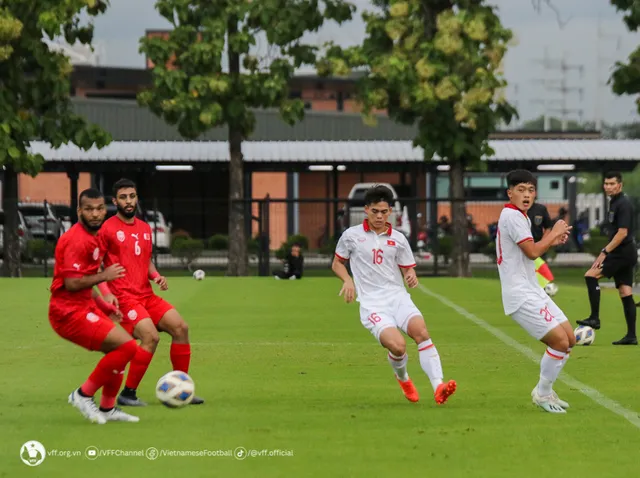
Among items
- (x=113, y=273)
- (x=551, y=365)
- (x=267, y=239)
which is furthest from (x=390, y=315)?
(x=267, y=239)

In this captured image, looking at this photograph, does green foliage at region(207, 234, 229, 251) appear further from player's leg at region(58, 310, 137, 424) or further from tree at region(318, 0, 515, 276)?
player's leg at region(58, 310, 137, 424)

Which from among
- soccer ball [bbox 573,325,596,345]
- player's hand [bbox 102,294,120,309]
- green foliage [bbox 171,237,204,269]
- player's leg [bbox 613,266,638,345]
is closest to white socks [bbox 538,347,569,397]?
player's hand [bbox 102,294,120,309]

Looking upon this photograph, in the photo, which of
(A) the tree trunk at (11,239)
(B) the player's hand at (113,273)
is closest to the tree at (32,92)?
(A) the tree trunk at (11,239)

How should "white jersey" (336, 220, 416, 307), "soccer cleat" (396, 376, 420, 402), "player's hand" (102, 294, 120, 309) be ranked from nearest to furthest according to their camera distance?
1. "player's hand" (102, 294, 120, 309)
2. "white jersey" (336, 220, 416, 307)
3. "soccer cleat" (396, 376, 420, 402)

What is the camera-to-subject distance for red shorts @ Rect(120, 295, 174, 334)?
10686 mm

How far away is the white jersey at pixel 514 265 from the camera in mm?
10460

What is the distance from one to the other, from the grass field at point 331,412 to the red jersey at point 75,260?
0.97m

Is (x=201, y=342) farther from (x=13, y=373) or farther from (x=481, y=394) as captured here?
(x=481, y=394)

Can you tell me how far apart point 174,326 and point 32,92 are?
2593 cm

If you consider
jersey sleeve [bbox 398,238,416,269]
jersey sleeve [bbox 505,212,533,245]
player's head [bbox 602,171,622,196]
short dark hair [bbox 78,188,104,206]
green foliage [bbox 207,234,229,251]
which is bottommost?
green foliage [bbox 207,234,229,251]

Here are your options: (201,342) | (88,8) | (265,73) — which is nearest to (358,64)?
(265,73)

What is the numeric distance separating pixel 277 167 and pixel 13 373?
33.9 m

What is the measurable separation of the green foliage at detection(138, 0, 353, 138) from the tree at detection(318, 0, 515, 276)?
126 cm

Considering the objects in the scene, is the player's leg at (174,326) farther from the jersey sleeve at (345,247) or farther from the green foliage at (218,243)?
the green foliage at (218,243)
